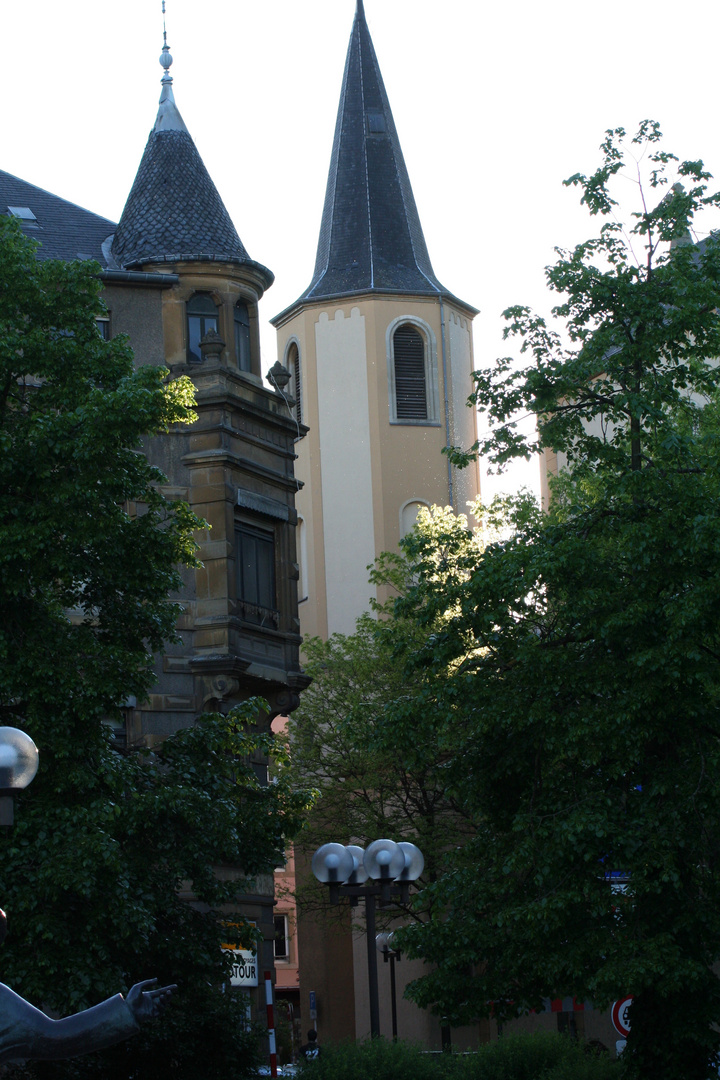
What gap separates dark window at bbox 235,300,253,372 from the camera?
28.2 meters

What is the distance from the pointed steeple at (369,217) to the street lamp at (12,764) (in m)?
43.1

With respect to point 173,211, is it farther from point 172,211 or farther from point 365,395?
point 365,395

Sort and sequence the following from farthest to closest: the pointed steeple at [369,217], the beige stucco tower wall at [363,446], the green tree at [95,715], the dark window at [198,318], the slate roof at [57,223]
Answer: the pointed steeple at [369,217] < the beige stucco tower wall at [363,446] < the slate roof at [57,223] < the dark window at [198,318] < the green tree at [95,715]

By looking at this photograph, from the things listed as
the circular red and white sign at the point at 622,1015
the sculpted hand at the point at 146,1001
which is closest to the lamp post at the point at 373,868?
the circular red and white sign at the point at 622,1015

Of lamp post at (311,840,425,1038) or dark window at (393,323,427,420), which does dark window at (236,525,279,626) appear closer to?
lamp post at (311,840,425,1038)

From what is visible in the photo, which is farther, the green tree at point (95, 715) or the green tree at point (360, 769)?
the green tree at point (360, 769)

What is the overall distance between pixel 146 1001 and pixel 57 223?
83.6ft

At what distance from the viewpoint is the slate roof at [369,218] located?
51656 mm

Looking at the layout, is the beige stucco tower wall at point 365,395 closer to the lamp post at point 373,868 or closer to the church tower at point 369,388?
the church tower at point 369,388

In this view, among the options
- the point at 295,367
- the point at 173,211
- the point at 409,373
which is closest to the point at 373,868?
the point at 173,211

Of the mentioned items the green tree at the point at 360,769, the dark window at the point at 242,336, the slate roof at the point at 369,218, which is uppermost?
the slate roof at the point at 369,218

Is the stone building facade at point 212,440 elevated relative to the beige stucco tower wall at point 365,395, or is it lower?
lower

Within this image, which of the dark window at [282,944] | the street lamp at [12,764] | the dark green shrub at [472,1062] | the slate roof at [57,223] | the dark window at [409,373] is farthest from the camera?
the dark window at [282,944]

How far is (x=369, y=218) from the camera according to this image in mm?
52031
